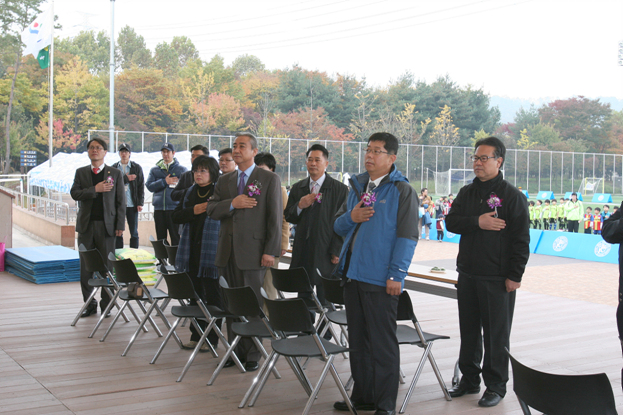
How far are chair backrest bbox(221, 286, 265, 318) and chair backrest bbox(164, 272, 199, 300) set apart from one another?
1.92ft

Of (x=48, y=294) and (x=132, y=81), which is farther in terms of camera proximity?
(x=132, y=81)

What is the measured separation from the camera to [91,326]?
5844 millimetres

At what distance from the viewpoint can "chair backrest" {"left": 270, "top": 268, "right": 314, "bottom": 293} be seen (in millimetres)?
4559

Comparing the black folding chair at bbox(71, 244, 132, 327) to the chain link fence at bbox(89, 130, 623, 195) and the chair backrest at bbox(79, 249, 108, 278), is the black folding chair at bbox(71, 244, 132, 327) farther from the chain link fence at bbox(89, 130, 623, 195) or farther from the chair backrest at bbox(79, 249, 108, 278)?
the chain link fence at bbox(89, 130, 623, 195)

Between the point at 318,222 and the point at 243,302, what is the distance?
131 centimetres

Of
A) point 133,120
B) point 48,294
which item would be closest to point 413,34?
point 133,120

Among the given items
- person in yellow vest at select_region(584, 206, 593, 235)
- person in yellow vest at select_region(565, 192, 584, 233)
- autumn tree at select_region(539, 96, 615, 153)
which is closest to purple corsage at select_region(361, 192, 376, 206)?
person in yellow vest at select_region(584, 206, 593, 235)

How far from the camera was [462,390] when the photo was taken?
393 centimetres

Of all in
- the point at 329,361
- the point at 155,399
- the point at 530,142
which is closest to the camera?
the point at 329,361

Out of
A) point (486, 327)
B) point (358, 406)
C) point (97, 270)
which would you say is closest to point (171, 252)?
point (97, 270)

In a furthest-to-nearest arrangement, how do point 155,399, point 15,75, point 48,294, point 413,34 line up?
point 413,34 → point 15,75 → point 48,294 → point 155,399

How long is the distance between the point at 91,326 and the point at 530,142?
60655 millimetres

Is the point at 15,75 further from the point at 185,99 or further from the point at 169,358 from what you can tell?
the point at 169,358

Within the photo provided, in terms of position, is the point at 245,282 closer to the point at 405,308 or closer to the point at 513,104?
the point at 405,308
